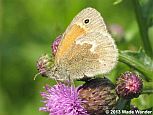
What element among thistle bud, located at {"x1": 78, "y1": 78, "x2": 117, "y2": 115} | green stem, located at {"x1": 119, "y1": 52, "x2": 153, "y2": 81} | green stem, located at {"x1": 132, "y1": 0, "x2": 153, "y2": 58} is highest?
green stem, located at {"x1": 132, "y1": 0, "x2": 153, "y2": 58}

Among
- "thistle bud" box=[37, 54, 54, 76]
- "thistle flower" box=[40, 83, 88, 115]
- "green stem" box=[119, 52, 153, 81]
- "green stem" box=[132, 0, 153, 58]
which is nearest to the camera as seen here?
"thistle flower" box=[40, 83, 88, 115]

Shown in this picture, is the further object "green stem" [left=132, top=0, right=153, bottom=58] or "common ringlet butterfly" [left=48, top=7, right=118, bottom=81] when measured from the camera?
"green stem" [left=132, top=0, right=153, bottom=58]

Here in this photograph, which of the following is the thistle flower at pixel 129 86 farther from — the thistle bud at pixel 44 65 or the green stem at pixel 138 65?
the thistle bud at pixel 44 65

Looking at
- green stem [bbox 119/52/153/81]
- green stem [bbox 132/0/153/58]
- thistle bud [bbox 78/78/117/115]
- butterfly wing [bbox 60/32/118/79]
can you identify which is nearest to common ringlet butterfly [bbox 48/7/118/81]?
butterfly wing [bbox 60/32/118/79]

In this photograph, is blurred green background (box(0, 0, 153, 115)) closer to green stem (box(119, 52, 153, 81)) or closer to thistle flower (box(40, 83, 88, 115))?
green stem (box(119, 52, 153, 81))

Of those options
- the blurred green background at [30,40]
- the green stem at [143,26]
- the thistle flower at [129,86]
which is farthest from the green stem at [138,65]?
the blurred green background at [30,40]

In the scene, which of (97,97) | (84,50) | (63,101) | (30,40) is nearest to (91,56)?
(84,50)

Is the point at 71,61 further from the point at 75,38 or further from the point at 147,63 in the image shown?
the point at 147,63
